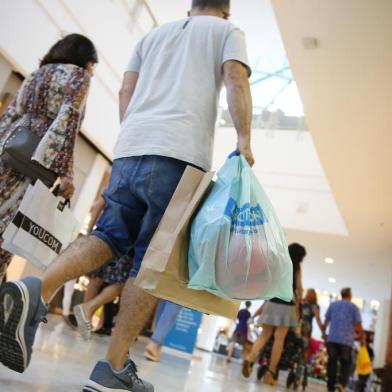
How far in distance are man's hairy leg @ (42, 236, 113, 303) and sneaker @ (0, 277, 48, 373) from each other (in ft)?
0.43

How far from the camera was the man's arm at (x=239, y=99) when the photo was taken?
1557 millimetres

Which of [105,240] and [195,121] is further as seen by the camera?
[195,121]

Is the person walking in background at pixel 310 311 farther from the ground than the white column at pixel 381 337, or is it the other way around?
the white column at pixel 381 337

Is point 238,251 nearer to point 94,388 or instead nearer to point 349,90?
point 94,388

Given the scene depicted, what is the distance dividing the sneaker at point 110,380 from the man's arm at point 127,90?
1.00 m

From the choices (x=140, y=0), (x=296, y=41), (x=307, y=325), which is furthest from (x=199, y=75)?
(x=140, y=0)

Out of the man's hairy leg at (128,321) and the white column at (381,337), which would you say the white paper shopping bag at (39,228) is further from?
the white column at (381,337)

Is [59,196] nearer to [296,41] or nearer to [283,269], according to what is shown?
[283,269]

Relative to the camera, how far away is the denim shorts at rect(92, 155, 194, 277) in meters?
1.44

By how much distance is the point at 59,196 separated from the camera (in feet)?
5.98

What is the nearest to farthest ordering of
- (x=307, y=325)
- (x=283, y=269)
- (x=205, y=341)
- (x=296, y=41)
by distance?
(x=283, y=269) < (x=296, y=41) < (x=307, y=325) < (x=205, y=341)

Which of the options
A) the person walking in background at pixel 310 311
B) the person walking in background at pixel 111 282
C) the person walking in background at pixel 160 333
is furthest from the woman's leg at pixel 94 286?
the person walking in background at pixel 310 311

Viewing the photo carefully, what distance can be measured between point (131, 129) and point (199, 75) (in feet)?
1.15

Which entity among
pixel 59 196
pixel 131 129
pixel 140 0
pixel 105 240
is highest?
pixel 140 0
